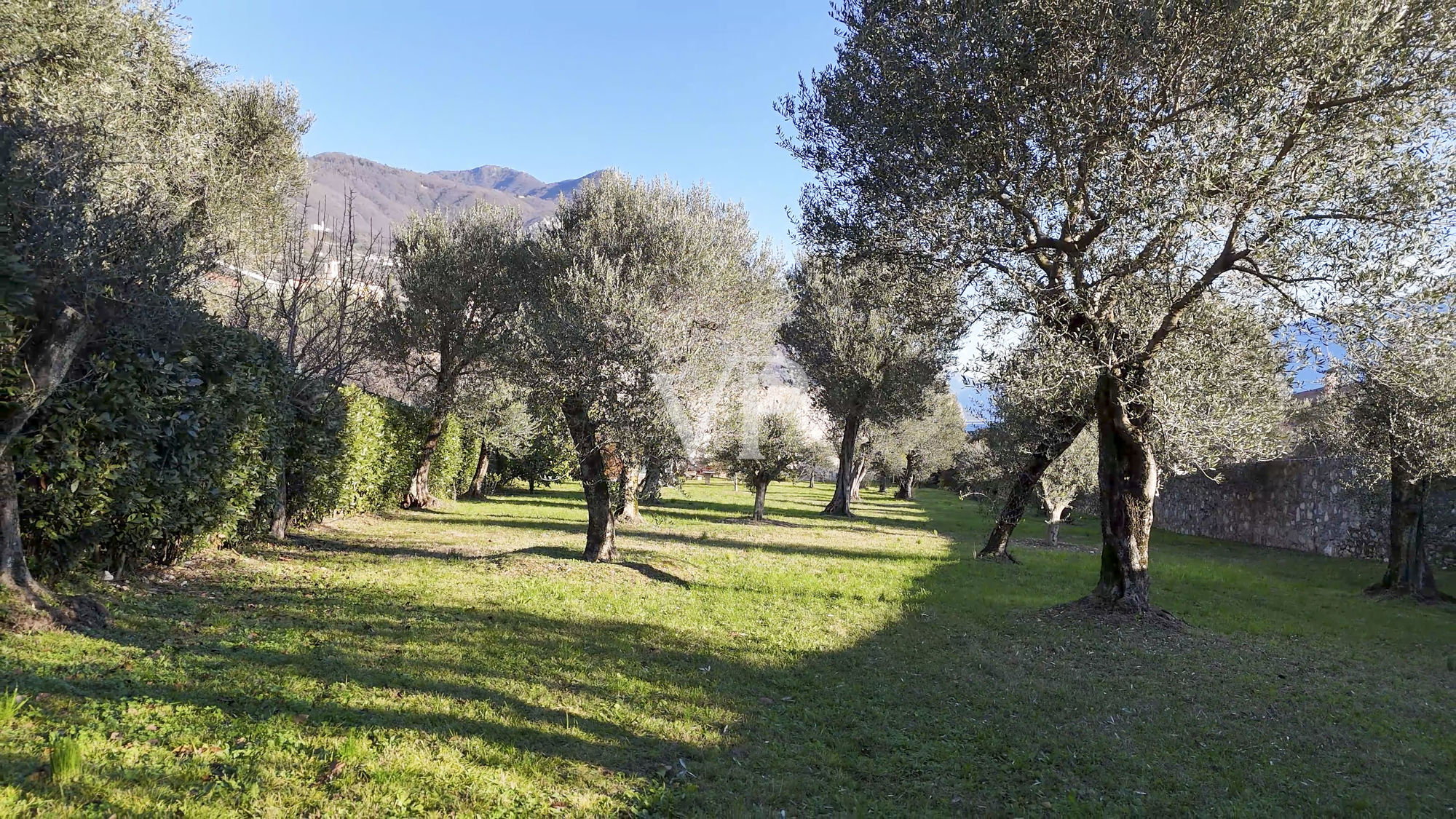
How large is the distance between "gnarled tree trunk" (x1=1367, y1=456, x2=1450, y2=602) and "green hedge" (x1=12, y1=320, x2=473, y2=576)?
71.7ft

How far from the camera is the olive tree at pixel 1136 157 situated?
8.93m

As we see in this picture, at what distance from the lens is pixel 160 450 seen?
28.2ft

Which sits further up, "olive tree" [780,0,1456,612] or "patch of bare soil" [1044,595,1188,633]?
"olive tree" [780,0,1456,612]

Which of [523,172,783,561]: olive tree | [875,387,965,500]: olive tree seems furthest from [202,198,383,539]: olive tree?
[875,387,965,500]: olive tree

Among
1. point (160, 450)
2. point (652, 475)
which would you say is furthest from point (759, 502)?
point (160, 450)

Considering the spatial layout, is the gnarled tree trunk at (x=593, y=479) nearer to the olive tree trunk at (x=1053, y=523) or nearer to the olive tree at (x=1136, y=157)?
the olive tree at (x=1136, y=157)

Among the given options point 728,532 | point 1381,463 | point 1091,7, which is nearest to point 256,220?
point 728,532

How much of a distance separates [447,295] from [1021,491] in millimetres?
16102

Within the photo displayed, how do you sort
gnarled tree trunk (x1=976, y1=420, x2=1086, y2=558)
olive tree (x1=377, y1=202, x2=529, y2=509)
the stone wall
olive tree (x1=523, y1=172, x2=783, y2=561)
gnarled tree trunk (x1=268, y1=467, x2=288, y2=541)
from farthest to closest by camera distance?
olive tree (x1=377, y1=202, x2=529, y2=509)
the stone wall
gnarled tree trunk (x1=976, y1=420, x2=1086, y2=558)
gnarled tree trunk (x1=268, y1=467, x2=288, y2=541)
olive tree (x1=523, y1=172, x2=783, y2=561)

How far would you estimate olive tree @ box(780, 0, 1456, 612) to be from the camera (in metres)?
8.93

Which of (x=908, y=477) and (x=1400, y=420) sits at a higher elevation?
(x=1400, y=420)

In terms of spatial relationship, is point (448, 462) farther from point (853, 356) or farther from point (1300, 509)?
point (1300, 509)

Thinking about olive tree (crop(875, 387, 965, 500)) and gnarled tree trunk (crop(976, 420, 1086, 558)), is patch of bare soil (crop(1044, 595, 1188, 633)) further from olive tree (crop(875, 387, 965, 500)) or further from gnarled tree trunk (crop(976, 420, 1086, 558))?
olive tree (crop(875, 387, 965, 500))

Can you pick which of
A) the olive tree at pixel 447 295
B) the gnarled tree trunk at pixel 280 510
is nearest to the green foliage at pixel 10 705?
the gnarled tree trunk at pixel 280 510
